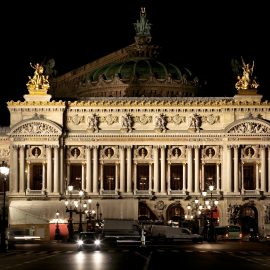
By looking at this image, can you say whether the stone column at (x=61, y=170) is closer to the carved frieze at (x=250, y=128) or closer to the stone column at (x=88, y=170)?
the stone column at (x=88, y=170)

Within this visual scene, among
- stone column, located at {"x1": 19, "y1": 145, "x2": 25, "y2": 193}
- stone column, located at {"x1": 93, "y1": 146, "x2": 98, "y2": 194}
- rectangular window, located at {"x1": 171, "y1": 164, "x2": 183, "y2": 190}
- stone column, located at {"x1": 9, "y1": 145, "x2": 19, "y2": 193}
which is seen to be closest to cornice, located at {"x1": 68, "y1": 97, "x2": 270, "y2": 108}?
stone column, located at {"x1": 93, "y1": 146, "x2": 98, "y2": 194}

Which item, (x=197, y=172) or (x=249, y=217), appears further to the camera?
(x=249, y=217)

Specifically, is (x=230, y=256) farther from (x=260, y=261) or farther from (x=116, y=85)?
(x=116, y=85)

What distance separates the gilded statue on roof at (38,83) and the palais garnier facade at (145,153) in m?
0.12

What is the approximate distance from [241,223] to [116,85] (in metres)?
32.8

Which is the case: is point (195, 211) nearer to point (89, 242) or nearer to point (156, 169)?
point (156, 169)

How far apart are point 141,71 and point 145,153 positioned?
81.7 ft

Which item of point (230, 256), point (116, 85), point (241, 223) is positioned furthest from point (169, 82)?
point (230, 256)

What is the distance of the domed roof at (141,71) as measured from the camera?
5689 inches

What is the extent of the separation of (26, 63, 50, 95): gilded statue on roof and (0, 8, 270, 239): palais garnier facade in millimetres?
121

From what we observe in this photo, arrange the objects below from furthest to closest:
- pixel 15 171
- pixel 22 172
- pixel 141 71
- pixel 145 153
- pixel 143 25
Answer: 1. pixel 143 25
2. pixel 141 71
3. pixel 145 153
4. pixel 22 172
5. pixel 15 171

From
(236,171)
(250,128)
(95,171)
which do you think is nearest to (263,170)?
(236,171)

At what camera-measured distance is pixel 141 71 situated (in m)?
145

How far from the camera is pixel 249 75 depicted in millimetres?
124875
